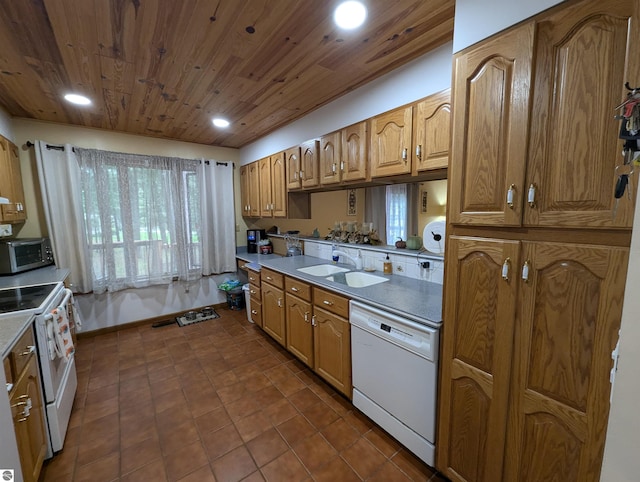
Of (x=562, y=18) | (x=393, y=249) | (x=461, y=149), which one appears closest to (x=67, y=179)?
(x=393, y=249)

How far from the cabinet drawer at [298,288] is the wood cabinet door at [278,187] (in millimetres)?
943

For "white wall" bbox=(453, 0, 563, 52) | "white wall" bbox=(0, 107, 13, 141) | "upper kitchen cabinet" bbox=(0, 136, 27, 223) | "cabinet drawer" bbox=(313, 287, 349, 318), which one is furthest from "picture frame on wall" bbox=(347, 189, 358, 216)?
"white wall" bbox=(0, 107, 13, 141)

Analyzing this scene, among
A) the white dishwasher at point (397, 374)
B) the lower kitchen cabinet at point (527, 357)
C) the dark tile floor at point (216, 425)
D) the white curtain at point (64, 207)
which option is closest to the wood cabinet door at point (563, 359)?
the lower kitchen cabinet at point (527, 357)

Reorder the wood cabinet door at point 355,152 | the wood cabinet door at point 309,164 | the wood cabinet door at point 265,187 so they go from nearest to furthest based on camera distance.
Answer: the wood cabinet door at point 355,152 < the wood cabinet door at point 309,164 < the wood cabinet door at point 265,187

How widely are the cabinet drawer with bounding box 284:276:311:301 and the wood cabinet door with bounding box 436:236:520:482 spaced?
3.74 feet

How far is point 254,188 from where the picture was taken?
145 inches

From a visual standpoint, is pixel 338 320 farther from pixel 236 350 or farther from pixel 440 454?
pixel 236 350

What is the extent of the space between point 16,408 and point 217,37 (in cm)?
201

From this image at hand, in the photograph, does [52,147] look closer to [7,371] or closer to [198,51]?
[198,51]

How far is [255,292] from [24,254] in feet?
6.95

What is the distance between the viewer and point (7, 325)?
1.35 m

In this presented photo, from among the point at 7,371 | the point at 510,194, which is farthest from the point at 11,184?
the point at 510,194

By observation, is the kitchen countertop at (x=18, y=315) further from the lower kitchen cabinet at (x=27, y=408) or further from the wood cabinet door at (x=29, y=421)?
the wood cabinet door at (x=29, y=421)

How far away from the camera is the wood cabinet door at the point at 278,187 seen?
3059 millimetres
